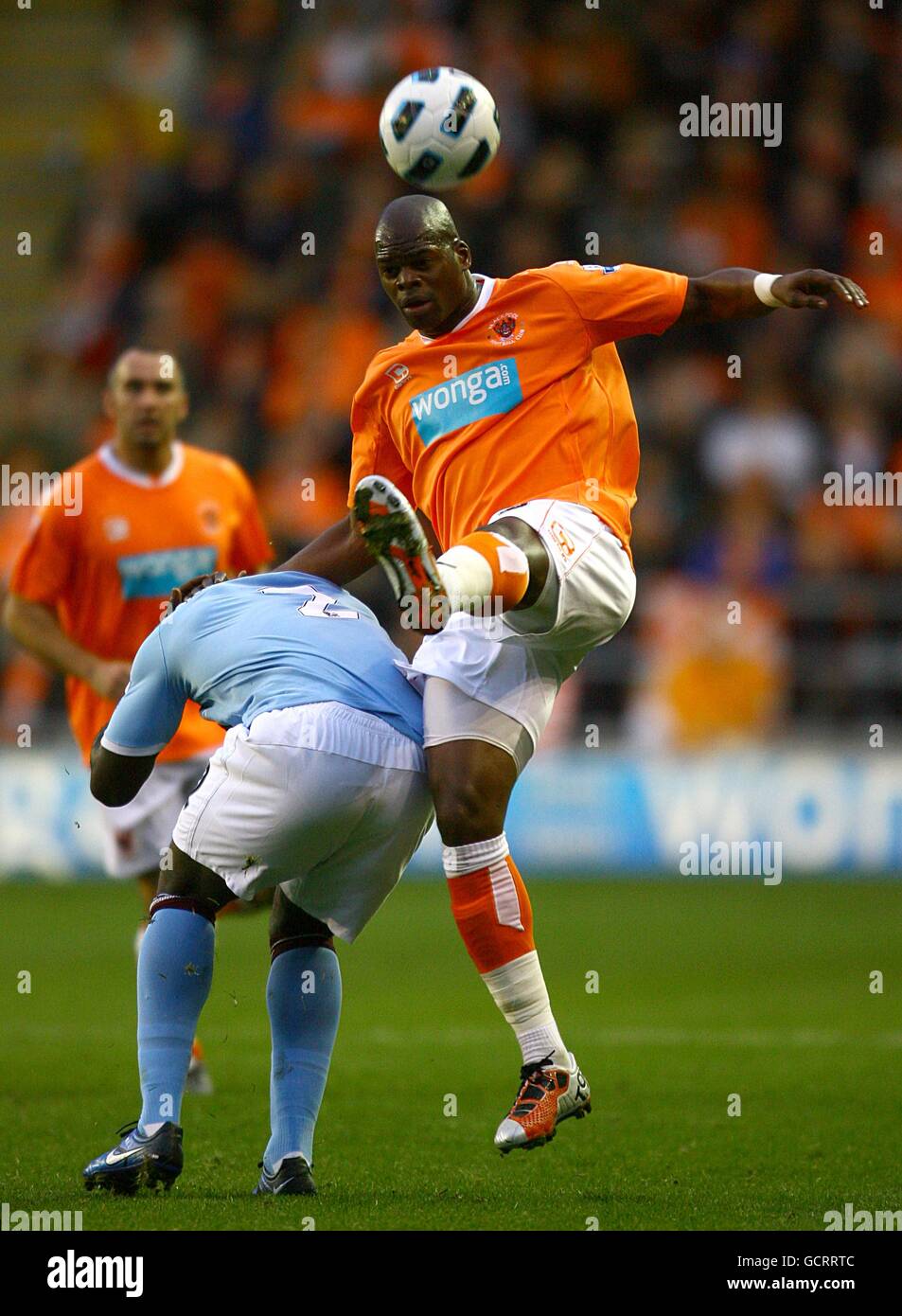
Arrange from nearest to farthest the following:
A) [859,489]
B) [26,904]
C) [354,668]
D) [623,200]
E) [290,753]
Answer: [290,753] → [354,668] → [26,904] → [859,489] → [623,200]

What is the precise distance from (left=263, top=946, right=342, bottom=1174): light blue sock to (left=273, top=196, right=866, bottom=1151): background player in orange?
41cm

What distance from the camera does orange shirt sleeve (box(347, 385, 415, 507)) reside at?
5801 millimetres

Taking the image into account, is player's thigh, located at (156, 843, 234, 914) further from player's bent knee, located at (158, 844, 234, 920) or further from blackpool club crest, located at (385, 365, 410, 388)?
blackpool club crest, located at (385, 365, 410, 388)

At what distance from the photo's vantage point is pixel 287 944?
5.09m

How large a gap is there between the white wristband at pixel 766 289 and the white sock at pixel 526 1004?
190cm

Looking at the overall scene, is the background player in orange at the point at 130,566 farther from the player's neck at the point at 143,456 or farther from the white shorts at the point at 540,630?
the white shorts at the point at 540,630

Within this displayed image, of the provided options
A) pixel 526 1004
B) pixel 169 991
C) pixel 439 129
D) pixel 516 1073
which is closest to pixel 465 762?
pixel 526 1004

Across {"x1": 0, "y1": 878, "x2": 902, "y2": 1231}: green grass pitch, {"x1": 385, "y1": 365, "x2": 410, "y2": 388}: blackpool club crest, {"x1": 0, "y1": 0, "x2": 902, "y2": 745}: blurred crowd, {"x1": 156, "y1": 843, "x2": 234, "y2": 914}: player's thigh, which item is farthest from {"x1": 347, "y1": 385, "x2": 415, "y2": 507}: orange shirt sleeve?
{"x1": 0, "y1": 0, "x2": 902, "y2": 745}: blurred crowd

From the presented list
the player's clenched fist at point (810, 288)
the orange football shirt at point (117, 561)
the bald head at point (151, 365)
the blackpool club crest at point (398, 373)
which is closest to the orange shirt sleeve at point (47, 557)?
the orange football shirt at point (117, 561)

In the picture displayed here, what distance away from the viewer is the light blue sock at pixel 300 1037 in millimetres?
5008

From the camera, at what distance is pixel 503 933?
16.6 feet

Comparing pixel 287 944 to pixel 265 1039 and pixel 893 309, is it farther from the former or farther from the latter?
pixel 893 309

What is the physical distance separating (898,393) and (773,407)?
908 millimetres

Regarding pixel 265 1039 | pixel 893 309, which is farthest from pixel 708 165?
pixel 265 1039
